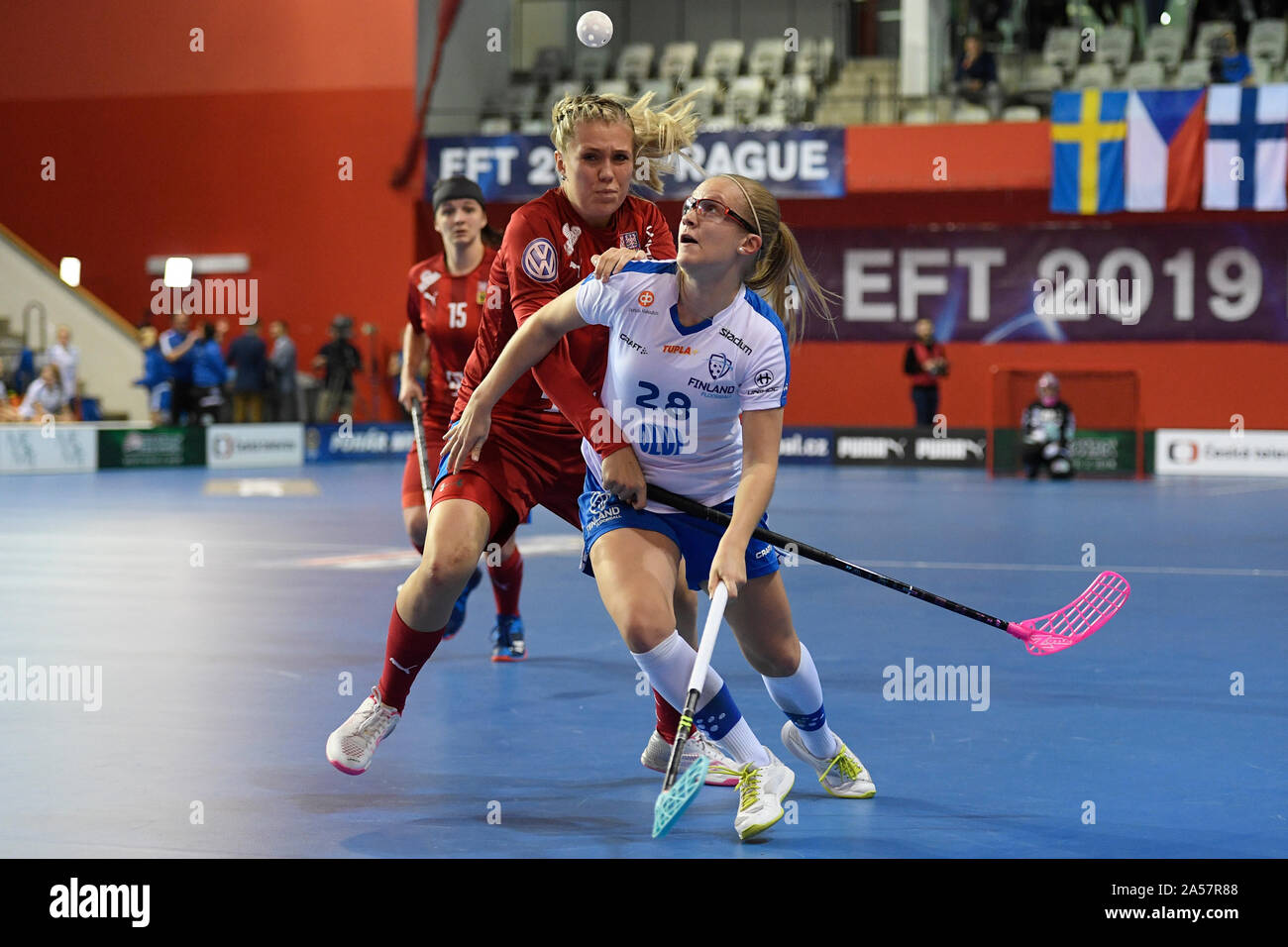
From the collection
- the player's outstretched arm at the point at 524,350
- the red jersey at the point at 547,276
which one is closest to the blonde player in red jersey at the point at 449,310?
the red jersey at the point at 547,276

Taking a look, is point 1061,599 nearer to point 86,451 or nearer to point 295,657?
point 295,657

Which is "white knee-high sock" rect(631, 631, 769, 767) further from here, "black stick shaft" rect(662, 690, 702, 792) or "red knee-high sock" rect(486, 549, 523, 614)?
"red knee-high sock" rect(486, 549, 523, 614)

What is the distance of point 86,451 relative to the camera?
21.8m

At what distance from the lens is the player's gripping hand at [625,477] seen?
4699 millimetres

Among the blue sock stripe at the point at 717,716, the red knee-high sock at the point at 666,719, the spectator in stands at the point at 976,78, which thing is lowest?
the red knee-high sock at the point at 666,719

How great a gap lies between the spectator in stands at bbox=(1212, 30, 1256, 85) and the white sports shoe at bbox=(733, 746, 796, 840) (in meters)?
22.2

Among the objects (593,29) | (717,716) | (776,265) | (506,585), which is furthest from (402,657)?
(593,29)

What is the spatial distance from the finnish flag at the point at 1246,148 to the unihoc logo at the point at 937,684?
1871 cm

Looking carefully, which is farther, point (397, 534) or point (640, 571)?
point (397, 534)

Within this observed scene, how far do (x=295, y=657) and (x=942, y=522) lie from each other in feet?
27.7

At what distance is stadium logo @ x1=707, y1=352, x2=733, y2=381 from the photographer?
4680 millimetres
